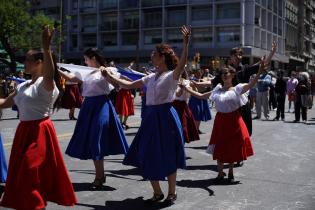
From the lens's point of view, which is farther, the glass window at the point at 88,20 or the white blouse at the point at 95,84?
the glass window at the point at 88,20

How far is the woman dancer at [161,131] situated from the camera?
558 cm

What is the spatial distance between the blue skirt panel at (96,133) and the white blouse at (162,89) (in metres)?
1.03

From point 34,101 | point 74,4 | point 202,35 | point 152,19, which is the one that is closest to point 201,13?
point 202,35

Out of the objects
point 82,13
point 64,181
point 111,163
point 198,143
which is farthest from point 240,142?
point 82,13

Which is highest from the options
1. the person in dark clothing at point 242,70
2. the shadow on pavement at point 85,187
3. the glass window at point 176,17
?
the glass window at point 176,17

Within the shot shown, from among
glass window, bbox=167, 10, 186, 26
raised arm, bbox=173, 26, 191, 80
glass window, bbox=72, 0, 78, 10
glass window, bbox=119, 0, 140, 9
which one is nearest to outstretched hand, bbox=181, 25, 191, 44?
raised arm, bbox=173, 26, 191, 80

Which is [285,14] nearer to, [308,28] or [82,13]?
[308,28]

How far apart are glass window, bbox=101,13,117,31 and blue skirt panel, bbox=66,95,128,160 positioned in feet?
206

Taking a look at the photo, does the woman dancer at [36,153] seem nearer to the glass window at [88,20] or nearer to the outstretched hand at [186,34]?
the outstretched hand at [186,34]

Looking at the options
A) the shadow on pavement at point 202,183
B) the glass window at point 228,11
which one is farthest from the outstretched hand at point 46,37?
the glass window at point 228,11

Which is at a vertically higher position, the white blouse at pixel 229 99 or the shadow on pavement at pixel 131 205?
the white blouse at pixel 229 99

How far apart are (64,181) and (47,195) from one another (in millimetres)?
200

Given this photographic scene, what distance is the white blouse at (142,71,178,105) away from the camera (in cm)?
559

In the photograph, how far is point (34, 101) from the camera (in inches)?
175
